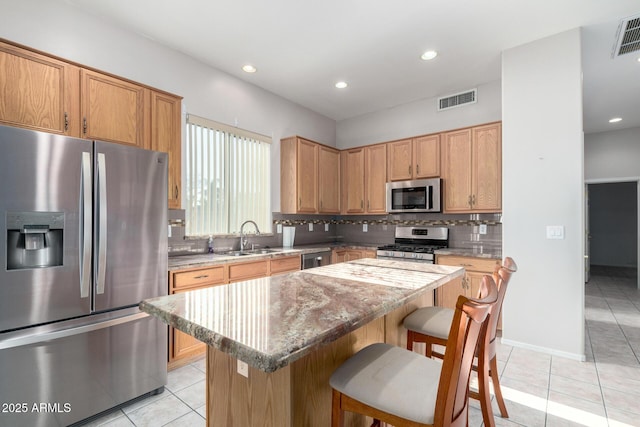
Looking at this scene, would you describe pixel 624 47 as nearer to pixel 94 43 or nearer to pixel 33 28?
pixel 94 43

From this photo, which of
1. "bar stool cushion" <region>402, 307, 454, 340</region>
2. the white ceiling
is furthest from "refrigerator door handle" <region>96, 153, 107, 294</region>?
"bar stool cushion" <region>402, 307, 454, 340</region>

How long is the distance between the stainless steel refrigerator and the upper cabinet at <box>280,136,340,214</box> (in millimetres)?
2149

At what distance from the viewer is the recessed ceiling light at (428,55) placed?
318 cm

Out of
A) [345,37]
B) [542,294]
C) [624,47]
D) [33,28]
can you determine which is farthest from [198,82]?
[624,47]

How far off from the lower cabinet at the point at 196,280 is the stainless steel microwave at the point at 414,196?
2093 millimetres

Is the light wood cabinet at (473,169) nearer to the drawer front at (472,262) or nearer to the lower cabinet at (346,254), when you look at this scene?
the drawer front at (472,262)

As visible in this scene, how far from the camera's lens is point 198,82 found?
3381 millimetres

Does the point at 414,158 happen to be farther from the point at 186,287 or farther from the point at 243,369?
the point at 243,369

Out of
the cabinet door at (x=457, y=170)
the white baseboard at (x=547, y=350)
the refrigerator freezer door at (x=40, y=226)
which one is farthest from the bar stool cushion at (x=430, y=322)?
the cabinet door at (x=457, y=170)

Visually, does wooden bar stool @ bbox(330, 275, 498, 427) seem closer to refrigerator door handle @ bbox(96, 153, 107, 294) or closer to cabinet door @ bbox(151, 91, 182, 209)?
refrigerator door handle @ bbox(96, 153, 107, 294)

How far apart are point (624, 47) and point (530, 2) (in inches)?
61.7

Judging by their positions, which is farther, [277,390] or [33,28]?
[33,28]

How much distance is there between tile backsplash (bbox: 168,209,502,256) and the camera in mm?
3264

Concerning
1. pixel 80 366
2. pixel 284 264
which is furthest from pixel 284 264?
Result: pixel 80 366
